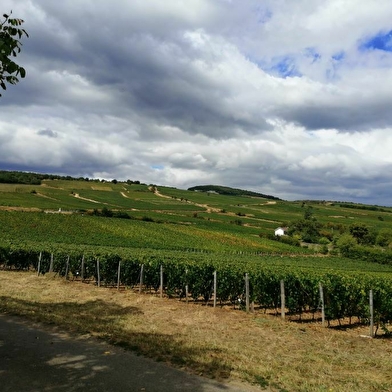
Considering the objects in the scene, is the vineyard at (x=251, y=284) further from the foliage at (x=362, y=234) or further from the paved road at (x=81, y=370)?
the foliage at (x=362, y=234)

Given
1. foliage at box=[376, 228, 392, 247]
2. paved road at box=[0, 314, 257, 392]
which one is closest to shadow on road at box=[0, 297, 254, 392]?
paved road at box=[0, 314, 257, 392]

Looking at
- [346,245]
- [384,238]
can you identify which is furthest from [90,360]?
[384,238]

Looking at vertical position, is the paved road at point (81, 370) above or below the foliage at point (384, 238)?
above

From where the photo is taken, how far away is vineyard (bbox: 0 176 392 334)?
1883 cm

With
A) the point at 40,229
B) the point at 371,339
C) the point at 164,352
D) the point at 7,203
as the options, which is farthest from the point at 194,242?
the point at 164,352

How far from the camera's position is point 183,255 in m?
48.4

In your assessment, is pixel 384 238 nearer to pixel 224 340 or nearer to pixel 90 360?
pixel 224 340

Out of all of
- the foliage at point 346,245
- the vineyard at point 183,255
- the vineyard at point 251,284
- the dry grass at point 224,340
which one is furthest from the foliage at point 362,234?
the dry grass at point 224,340

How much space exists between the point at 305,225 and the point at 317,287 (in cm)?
11436

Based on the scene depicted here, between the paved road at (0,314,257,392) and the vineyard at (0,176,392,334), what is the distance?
10394 mm

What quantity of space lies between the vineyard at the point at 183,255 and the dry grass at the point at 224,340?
195 cm

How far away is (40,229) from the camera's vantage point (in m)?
68.5

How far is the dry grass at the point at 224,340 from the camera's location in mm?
8672

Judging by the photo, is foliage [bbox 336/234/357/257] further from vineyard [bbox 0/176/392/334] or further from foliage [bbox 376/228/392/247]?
foliage [bbox 376/228/392/247]
